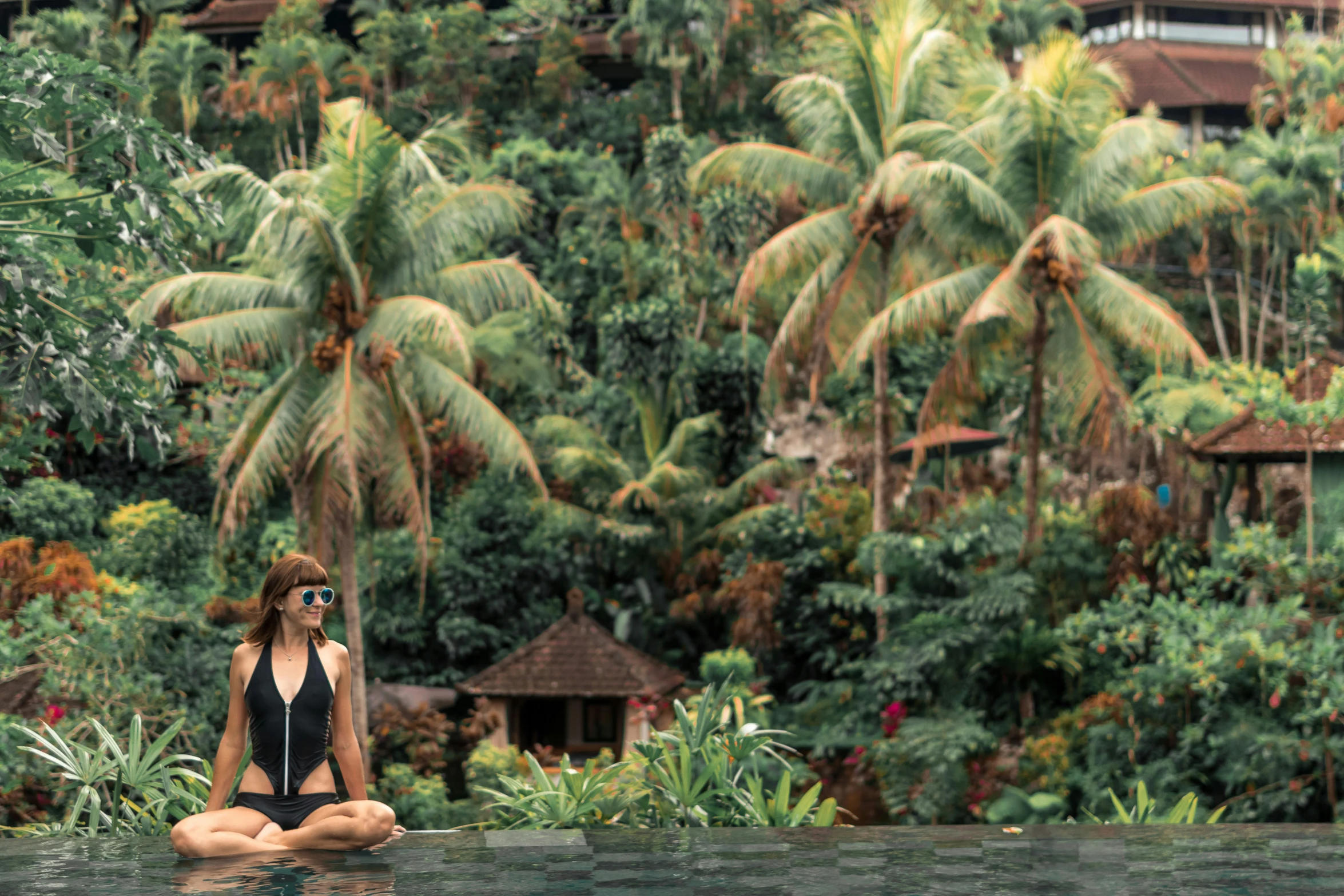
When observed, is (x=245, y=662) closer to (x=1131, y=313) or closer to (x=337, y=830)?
(x=337, y=830)

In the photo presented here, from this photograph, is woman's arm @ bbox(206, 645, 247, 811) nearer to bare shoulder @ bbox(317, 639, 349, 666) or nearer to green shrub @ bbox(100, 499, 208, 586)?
bare shoulder @ bbox(317, 639, 349, 666)

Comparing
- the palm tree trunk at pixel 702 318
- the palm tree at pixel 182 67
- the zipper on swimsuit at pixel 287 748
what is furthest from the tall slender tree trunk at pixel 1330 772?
the palm tree at pixel 182 67

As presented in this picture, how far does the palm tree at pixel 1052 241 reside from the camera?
53.2 feet

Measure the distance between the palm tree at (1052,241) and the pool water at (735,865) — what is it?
435 inches

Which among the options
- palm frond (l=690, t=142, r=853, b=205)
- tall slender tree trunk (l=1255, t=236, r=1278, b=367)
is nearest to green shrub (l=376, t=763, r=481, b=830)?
palm frond (l=690, t=142, r=853, b=205)

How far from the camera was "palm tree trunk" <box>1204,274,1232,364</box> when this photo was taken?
1117 inches

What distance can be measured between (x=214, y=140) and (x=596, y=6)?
1006 cm

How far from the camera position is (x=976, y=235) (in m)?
17.2

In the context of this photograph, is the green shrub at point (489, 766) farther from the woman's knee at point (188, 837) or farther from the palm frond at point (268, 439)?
the woman's knee at point (188, 837)

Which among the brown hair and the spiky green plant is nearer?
the brown hair

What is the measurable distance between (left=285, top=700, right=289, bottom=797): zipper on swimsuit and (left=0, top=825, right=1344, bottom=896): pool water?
9.7 inches

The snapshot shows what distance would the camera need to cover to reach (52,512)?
1948 cm

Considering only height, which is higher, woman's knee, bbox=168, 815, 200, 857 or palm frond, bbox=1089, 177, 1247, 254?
palm frond, bbox=1089, 177, 1247, 254

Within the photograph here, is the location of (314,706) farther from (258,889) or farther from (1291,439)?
(1291,439)
